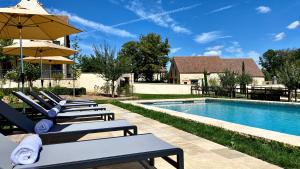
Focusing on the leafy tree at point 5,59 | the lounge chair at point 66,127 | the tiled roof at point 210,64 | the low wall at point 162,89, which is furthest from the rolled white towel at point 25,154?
the tiled roof at point 210,64

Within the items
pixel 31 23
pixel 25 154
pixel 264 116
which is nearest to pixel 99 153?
pixel 25 154

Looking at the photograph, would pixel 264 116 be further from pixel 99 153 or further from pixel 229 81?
pixel 99 153

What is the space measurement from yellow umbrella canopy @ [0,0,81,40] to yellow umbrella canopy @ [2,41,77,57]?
1.33m

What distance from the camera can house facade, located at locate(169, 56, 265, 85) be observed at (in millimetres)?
45375

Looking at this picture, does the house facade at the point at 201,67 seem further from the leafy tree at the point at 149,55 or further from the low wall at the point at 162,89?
the low wall at the point at 162,89

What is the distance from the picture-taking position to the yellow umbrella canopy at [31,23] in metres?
5.89

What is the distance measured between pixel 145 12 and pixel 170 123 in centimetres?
3161

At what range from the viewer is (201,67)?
1809 inches

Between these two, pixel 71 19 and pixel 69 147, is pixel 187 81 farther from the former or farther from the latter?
pixel 69 147

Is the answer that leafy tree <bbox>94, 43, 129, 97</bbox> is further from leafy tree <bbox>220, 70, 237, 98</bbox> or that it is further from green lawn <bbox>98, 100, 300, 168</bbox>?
green lawn <bbox>98, 100, 300, 168</bbox>

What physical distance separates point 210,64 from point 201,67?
70.0 inches

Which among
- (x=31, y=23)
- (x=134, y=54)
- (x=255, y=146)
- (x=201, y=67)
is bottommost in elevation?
(x=255, y=146)

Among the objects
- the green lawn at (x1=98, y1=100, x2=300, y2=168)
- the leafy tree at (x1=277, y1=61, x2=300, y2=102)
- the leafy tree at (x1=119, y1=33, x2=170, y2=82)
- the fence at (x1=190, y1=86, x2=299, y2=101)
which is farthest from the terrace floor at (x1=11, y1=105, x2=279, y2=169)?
the leafy tree at (x1=119, y1=33, x2=170, y2=82)

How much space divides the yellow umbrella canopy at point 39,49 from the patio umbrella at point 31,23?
1327 mm
